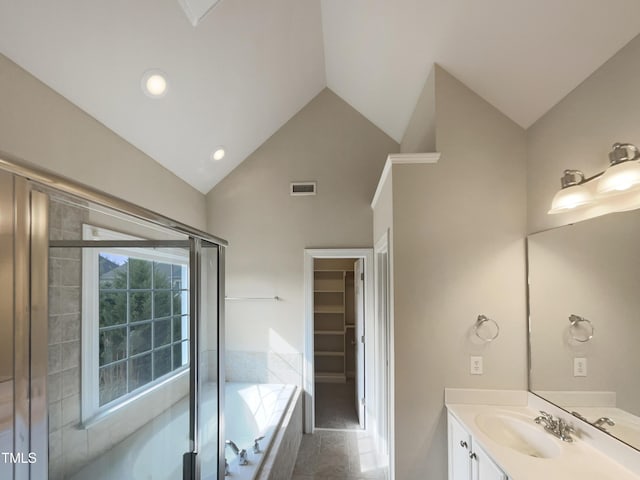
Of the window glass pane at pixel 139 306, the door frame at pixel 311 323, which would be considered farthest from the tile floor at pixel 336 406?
the window glass pane at pixel 139 306

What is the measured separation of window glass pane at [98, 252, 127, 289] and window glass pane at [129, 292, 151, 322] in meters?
0.13

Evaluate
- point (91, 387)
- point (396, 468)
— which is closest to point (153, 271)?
point (91, 387)

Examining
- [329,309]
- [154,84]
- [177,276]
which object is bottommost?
[329,309]

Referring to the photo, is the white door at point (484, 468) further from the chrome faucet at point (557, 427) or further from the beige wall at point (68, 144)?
the beige wall at point (68, 144)

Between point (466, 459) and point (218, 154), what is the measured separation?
3070 millimetres

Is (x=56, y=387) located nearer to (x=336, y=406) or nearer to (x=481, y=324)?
(x=481, y=324)

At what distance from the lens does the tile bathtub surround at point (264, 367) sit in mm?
3480

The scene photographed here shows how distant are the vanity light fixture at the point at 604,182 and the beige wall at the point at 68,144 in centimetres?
237

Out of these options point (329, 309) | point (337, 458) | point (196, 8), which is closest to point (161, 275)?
point (196, 8)

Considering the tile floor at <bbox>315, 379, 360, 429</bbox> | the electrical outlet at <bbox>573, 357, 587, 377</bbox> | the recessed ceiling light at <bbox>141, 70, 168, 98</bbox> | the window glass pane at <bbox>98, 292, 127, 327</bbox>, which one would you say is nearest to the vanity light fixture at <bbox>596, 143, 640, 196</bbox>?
the electrical outlet at <bbox>573, 357, 587, 377</bbox>

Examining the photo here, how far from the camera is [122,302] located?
211cm

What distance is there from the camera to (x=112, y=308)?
2039 mm

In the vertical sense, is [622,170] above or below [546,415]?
above

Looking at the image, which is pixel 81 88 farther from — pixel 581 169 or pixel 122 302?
pixel 581 169
